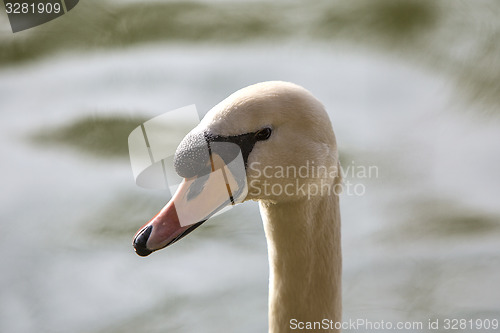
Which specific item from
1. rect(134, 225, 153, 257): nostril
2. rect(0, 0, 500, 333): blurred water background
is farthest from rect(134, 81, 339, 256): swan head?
rect(0, 0, 500, 333): blurred water background

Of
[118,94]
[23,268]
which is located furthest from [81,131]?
[23,268]

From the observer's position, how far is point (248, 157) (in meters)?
2.58

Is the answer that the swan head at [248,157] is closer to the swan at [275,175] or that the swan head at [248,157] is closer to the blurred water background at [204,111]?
the swan at [275,175]

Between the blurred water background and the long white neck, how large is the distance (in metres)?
1.23

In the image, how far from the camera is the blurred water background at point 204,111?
4.27 metres

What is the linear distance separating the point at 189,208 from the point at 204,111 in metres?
2.65

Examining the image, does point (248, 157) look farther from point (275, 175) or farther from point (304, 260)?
point (304, 260)

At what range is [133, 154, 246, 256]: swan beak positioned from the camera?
99.5 inches

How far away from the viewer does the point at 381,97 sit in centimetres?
544

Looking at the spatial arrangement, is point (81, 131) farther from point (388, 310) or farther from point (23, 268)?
point (388, 310)

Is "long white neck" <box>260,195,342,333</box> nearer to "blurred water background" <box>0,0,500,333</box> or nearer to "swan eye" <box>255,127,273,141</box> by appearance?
"swan eye" <box>255,127,273,141</box>

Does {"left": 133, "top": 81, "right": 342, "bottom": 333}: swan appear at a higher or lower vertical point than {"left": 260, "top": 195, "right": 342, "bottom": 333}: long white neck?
higher

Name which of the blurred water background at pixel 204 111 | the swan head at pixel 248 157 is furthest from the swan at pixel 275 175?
the blurred water background at pixel 204 111

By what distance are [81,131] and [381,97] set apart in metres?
1.84
